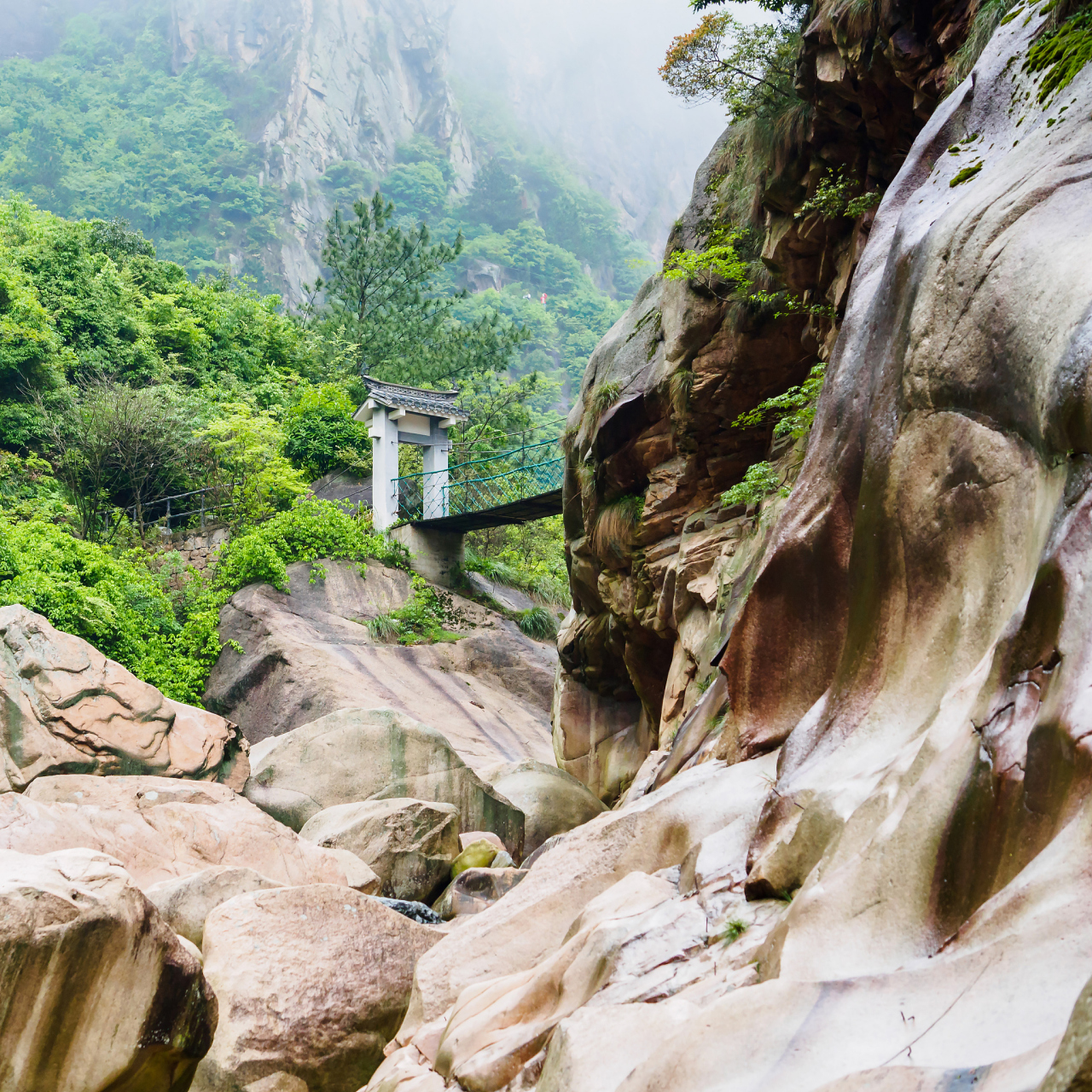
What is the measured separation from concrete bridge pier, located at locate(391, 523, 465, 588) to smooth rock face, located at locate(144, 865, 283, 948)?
47.9ft

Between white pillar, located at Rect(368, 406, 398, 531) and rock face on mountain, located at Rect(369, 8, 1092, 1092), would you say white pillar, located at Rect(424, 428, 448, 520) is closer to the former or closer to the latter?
white pillar, located at Rect(368, 406, 398, 531)

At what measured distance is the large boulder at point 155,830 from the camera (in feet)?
28.9

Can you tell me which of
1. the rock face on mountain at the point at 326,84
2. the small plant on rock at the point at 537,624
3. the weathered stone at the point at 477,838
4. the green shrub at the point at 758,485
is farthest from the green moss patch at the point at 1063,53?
the rock face on mountain at the point at 326,84

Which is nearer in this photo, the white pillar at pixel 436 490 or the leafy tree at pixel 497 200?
the white pillar at pixel 436 490

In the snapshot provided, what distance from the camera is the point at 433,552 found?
23.1 m

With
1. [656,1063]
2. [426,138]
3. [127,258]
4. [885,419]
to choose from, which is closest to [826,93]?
[885,419]

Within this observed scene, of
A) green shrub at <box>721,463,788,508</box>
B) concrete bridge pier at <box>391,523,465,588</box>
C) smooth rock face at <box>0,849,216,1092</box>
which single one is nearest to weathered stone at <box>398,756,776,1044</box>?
smooth rock face at <box>0,849,216,1092</box>

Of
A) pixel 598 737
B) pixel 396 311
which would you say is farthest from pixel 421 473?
pixel 396 311

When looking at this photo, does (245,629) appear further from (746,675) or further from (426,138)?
(426,138)

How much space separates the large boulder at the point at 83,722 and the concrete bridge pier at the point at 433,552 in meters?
9.63

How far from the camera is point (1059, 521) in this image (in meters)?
3.29

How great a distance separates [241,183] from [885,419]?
59.9 metres

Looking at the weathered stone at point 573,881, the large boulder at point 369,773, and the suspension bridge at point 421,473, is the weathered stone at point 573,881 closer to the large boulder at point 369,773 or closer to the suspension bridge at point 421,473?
the large boulder at point 369,773

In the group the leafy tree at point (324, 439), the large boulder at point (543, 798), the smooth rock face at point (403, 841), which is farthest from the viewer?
the leafy tree at point (324, 439)
